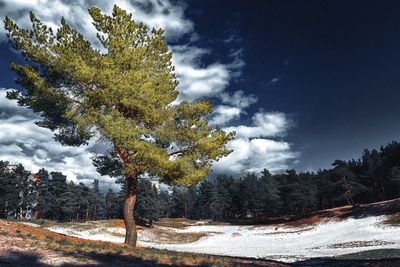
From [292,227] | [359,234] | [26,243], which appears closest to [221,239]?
[292,227]

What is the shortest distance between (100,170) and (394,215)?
4306cm

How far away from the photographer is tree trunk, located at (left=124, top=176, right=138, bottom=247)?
21.3m

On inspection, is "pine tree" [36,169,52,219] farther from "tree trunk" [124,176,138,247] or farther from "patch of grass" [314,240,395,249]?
"tree trunk" [124,176,138,247]

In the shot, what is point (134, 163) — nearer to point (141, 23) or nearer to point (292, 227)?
point (141, 23)

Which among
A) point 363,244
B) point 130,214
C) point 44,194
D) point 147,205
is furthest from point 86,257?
point 44,194

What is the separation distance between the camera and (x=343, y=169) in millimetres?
65750

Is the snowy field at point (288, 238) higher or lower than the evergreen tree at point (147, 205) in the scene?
lower

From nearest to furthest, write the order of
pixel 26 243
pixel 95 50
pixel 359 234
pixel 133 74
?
pixel 26 243 → pixel 133 74 → pixel 95 50 → pixel 359 234

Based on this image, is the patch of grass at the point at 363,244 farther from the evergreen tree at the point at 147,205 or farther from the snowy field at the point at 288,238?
the evergreen tree at the point at 147,205

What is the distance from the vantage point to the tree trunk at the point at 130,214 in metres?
21.3

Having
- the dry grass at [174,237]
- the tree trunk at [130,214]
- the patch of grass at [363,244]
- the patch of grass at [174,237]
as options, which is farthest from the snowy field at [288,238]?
the tree trunk at [130,214]

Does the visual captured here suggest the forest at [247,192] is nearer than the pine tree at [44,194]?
Yes

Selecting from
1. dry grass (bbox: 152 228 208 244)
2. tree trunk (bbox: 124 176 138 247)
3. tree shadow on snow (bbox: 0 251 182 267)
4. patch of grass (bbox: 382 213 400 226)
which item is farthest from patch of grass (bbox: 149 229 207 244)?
tree shadow on snow (bbox: 0 251 182 267)

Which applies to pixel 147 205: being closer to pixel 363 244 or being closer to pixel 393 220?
pixel 363 244
